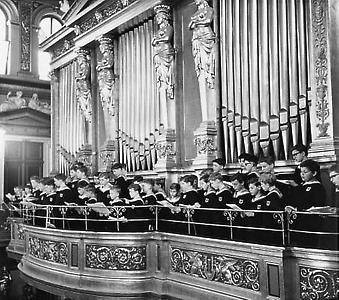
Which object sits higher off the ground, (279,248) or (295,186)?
(295,186)

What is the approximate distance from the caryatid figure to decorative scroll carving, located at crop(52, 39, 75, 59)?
424 centimetres

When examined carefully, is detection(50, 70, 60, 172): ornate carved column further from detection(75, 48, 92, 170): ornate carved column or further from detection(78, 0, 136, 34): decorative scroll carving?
detection(78, 0, 136, 34): decorative scroll carving

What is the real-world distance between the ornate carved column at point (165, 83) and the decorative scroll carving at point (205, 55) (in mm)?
813

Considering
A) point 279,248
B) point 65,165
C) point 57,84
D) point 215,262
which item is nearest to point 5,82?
point 57,84

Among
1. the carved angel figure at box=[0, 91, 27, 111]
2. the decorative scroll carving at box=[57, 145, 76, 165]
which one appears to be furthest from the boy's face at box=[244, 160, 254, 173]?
the carved angel figure at box=[0, 91, 27, 111]

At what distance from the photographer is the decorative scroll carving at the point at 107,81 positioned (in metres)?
10.6

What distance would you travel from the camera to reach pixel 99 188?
8375 millimetres

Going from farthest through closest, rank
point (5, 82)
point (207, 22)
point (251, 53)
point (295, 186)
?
point (5, 82), point (207, 22), point (251, 53), point (295, 186)

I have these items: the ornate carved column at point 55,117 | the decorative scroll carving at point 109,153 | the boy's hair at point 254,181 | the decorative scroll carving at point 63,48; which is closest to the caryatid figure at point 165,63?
the decorative scroll carving at point 109,153

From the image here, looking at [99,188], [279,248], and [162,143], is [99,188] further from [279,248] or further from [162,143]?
[279,248]

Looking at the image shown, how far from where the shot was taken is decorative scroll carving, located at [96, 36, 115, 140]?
10.6m

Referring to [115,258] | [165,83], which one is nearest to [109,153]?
[165,83]

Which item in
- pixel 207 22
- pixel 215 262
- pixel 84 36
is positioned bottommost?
pixel 215 262

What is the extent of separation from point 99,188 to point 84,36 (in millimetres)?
4495
